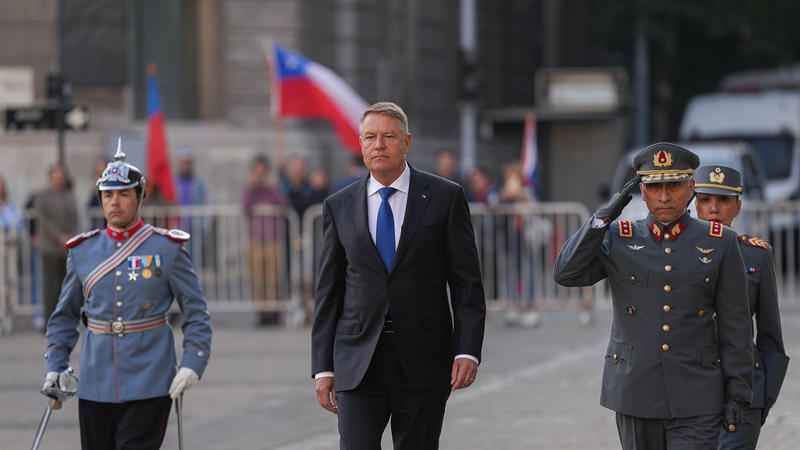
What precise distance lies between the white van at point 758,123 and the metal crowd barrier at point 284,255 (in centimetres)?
859

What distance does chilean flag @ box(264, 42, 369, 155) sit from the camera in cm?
1608

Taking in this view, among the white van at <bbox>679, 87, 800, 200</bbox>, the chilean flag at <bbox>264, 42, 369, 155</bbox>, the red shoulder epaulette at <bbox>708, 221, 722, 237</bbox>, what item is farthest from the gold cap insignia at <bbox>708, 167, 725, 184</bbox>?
the white van at <bbox>679, 87, 800, 200</bbox>

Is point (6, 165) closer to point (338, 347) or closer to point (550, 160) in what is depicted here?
point (550, 160)

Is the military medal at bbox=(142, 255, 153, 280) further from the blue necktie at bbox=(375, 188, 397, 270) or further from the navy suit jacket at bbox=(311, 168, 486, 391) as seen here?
the blue necktie at bbox=(375, 188, 397, 270)

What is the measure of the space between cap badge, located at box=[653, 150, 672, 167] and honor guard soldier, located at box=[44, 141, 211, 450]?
81.0 inches

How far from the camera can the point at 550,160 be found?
27875 millimetres

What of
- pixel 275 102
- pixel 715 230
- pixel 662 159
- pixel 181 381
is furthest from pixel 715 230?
pixel 275 102

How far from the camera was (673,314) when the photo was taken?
5191 millimetres

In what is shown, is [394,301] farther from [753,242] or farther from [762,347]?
[753,242]

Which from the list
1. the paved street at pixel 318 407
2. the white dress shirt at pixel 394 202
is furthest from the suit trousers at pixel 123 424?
the paved street at pixel 318 407

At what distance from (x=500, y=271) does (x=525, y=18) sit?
18.1 metres

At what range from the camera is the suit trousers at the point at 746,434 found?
5820 mm

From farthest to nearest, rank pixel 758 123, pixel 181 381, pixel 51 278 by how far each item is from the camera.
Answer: pixel 758 123, pixel 51 278, pixel 181 381

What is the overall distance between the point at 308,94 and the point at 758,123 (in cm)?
1071
